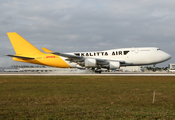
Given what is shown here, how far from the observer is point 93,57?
42.6 metres

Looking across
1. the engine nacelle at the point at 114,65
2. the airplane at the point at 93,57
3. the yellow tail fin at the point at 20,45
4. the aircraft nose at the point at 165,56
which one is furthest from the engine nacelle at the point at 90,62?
the aircraft nose at the point at 165,56

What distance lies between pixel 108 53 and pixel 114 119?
114ft

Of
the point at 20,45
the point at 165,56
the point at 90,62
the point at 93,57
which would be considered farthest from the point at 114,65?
the point at 20,45

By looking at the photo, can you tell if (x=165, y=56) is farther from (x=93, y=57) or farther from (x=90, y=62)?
(x=90, y=62)

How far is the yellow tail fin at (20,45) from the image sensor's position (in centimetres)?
4356

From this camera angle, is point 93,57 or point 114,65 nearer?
point 114,65

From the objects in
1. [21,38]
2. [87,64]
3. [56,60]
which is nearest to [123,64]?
[87,64]

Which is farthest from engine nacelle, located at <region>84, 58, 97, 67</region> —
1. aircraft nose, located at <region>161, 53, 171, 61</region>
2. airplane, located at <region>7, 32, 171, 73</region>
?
aircraft nose, located at <region>161, 53, 171, 61</region>

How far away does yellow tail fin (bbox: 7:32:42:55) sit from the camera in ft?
143

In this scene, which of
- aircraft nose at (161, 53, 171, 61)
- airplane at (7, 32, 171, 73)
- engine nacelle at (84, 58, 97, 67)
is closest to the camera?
engine nacelle at (84, 58, 97, 67)

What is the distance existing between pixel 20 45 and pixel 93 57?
50.9ft

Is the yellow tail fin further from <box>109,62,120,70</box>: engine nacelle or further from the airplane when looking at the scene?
<box>109,62,120,70</box>: engine nacelle

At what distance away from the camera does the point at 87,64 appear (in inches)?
1583

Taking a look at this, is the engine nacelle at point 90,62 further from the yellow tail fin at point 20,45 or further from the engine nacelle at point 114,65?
the yellow tail fin at point 20,45
